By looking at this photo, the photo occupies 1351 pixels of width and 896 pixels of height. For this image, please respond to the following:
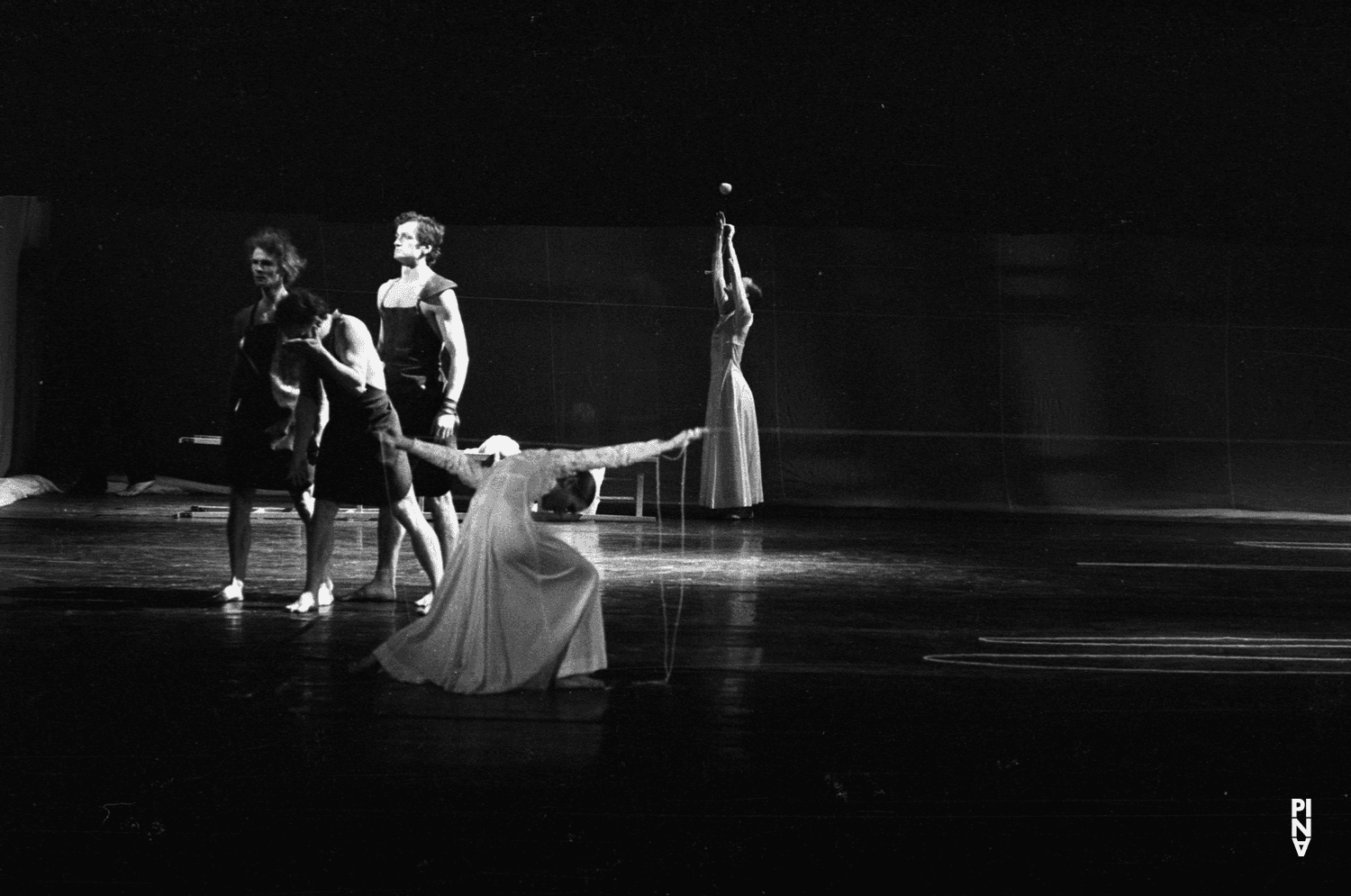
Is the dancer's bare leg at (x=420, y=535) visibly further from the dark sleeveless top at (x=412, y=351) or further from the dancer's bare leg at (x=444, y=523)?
the dark sleeveless top at (x=412, y=351)

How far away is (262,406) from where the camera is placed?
512 centimetres

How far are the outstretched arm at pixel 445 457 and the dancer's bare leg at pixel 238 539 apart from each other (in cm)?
122

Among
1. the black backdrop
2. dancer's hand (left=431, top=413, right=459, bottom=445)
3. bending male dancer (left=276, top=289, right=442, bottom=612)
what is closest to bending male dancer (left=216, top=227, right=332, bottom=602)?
bending male dancer (left=276, top=289, right=442, bottom=612)

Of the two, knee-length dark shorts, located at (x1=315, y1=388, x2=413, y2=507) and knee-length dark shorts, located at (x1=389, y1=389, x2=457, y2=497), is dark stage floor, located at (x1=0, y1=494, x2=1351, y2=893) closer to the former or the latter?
knee-length dark shorts, located at (x1=315, y1=388, x2=413, y2=507)

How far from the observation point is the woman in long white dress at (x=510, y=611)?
3857mm

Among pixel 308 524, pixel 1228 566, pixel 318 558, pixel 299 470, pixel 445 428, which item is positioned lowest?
pixel 1228 566

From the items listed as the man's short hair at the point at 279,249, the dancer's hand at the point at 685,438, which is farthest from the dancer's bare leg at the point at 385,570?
the dancer's hand at the point at 685,438

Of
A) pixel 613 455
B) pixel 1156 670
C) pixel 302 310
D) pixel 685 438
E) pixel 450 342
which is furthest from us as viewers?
pixel 450 342

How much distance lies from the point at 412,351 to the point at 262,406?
53 cm

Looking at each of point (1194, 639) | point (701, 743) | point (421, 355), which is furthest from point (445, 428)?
point (1194, 639)

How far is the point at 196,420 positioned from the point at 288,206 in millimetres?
1508

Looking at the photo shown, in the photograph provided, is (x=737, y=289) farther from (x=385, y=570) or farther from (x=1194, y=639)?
(x=1194, y=639)

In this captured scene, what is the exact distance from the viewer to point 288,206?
9.59 m

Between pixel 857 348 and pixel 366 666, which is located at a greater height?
pixel 857 348
